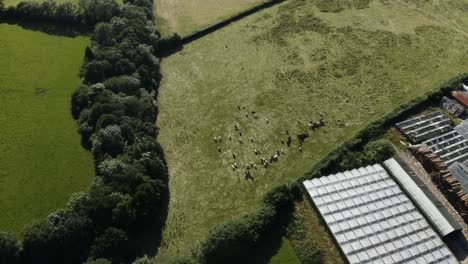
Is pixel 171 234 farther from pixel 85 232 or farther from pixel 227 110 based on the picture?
pixel 227 110

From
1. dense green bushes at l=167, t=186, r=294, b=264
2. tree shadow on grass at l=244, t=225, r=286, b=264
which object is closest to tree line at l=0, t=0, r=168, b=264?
dense green bushes at l=167, t=186, r=294, b=264

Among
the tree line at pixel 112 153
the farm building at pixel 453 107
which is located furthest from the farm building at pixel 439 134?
the tree line at pixel 112 153

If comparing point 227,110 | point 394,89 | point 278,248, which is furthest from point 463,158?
point 227,110

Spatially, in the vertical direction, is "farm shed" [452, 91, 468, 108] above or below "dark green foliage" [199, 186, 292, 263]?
below

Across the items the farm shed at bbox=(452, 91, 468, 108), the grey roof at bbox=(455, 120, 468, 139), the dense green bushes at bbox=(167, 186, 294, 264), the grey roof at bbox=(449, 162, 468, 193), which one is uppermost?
the dense green bushes at bbox=(167, 186, 294, 264)

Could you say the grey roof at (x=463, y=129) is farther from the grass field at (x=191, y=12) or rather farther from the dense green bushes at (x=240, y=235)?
the grass field at (x=191, y=12)

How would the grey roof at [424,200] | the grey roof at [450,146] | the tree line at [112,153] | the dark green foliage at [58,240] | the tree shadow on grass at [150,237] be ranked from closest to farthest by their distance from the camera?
the dark green foliage at [58,240] < the tree line at [112,153] < the tree shadow on grass at [150,237] < the grey roof at [424,200] < the grey roof at [450,146]

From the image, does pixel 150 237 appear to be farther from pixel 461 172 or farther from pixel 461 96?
pixel 461 96

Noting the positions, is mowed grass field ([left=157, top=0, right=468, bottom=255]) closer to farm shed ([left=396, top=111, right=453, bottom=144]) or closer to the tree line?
the tree line
